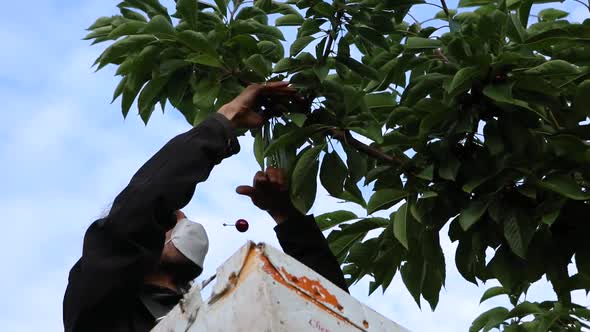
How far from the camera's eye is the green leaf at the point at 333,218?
4.86 metres

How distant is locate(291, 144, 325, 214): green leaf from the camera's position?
4.33 m

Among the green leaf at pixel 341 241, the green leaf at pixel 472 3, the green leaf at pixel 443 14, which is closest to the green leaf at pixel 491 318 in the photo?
the green leaf at pixel 341 241

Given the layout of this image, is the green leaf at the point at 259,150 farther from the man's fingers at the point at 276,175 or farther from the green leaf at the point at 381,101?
the green leaf at the point at 381,101

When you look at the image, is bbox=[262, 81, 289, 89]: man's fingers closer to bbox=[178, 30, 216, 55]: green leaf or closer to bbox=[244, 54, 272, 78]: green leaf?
bbox=[244, 54, 272, 78]: green leaf

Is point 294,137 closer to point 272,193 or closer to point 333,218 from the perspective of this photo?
point 272,193

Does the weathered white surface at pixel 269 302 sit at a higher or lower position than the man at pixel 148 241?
lower

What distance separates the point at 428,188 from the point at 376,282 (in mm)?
713

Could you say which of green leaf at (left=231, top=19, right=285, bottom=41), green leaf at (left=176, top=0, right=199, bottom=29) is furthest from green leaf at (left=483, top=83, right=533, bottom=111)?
green leaf at (left=176, top=0, right=199, bottom=29)

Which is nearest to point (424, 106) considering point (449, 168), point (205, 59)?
point (449, 168)

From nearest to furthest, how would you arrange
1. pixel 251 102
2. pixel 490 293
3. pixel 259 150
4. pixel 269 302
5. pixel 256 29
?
pixel 269 302, pixel 251 102, pixel 256 29, pixel 259 150, pixel 490 293

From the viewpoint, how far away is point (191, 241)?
14.0 ft

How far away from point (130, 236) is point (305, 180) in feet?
3.13

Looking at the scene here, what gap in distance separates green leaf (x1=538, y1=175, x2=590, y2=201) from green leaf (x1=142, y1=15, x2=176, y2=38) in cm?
141

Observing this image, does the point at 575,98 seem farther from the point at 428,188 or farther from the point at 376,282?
the point at 376,282
